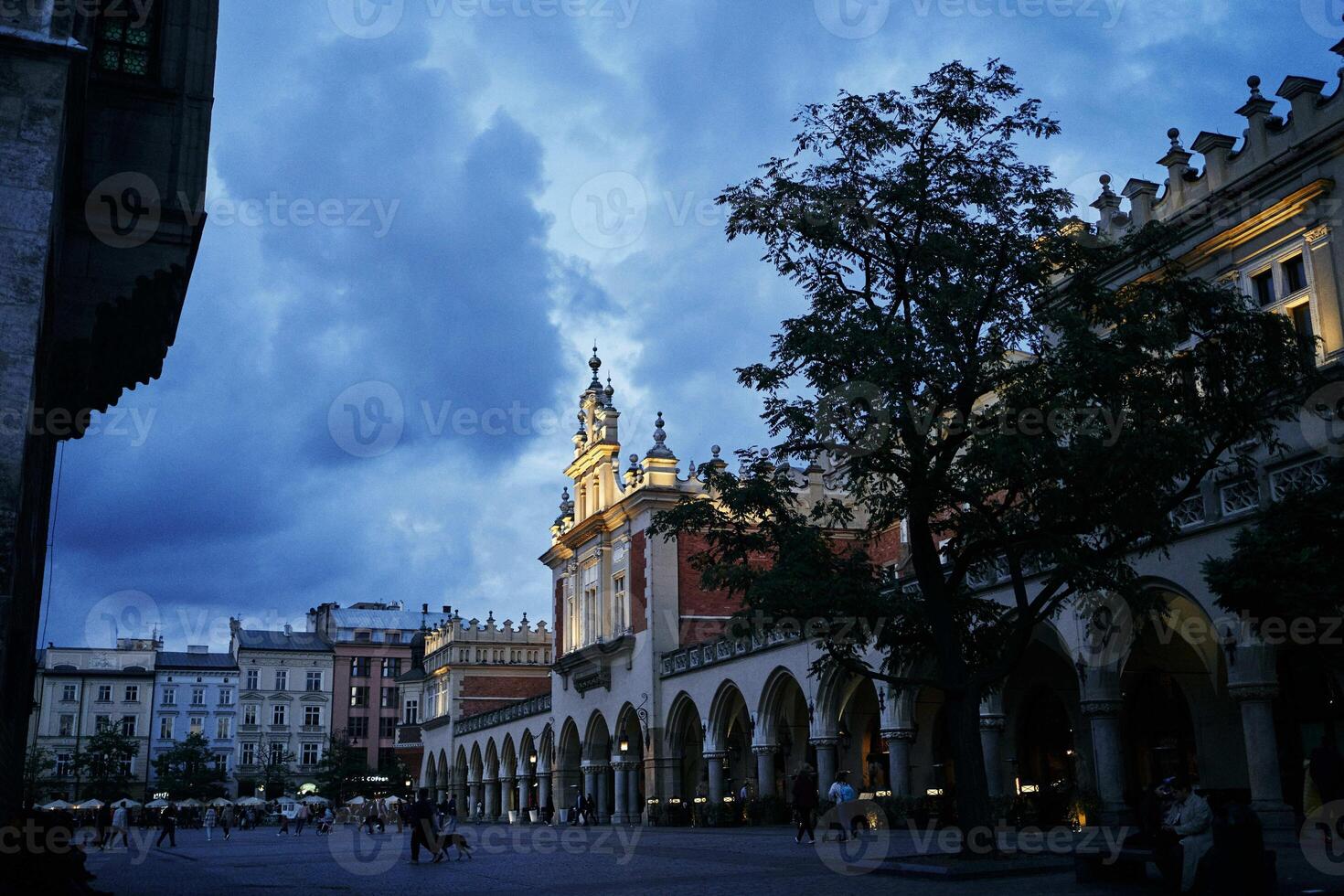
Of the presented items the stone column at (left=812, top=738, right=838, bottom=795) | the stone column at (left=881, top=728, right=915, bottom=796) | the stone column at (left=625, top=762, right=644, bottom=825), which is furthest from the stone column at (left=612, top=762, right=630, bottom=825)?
the stone column at (left=881, top=728, right=915, bottom=796)

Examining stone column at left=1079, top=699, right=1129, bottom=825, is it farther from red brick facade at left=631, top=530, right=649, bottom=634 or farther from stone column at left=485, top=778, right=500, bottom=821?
stone column at left=485, top=778, right=500, bottom=821

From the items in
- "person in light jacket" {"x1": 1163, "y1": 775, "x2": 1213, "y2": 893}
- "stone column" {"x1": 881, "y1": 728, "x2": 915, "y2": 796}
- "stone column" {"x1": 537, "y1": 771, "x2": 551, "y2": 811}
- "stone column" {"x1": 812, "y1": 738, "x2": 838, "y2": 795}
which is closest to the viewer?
"person in light jacket" {"x1": 1163, "y1": 775, "x2": 1213, "y2": 893}

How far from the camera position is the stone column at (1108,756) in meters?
23.8

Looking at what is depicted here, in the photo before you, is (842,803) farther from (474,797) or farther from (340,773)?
(340,773)

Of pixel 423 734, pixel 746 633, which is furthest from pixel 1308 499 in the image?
pixel 423 734

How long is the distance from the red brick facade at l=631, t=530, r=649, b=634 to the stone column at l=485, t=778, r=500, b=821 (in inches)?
910

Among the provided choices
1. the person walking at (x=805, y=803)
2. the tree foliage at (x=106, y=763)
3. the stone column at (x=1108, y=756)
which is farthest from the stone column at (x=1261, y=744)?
the tree foliage at (x=106, y=763)

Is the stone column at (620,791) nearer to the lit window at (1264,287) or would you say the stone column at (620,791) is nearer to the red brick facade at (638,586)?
the red brick facade at (638,586)

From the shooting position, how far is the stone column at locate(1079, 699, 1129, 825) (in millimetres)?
23812

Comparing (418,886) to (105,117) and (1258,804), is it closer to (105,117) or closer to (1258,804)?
(105,117)

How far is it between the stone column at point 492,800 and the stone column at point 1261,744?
5093 centimetres

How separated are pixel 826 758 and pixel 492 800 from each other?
38.3 meters

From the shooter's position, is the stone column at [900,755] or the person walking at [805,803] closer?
the person walking at [805,803]

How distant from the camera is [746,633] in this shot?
18375mm
